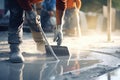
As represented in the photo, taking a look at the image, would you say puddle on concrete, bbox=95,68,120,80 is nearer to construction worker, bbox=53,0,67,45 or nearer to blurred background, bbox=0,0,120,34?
construction worker, bbox=53,0,67,45

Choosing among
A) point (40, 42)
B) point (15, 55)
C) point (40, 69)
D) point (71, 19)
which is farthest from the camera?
point (71, 19)

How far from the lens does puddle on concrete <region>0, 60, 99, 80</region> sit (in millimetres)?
5932

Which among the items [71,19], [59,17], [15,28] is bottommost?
[71,19]

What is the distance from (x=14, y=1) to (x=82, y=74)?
75.2 inches

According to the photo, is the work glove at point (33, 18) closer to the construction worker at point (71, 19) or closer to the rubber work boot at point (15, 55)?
the rubber work boot at point (15, 55)

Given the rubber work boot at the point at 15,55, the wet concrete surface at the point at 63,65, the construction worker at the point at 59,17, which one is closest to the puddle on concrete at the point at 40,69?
the wet concrete surface at the point at 63,65

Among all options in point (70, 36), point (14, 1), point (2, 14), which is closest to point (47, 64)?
point (14, 1)

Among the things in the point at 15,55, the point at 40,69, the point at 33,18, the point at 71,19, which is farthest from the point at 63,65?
the point at 71,19

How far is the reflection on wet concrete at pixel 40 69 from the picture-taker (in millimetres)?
5922

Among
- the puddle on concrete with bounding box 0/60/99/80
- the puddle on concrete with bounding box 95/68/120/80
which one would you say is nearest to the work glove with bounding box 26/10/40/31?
the puddle on concrete with bounding box 0/60/99/80

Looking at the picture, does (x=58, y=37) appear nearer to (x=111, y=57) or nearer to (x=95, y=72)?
(x=111, y=57)

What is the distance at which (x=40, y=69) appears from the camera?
6527mm

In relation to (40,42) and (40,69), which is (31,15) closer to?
(40,69)

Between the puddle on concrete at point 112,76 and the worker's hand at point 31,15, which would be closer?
the puddle on concrete at point 112,76
